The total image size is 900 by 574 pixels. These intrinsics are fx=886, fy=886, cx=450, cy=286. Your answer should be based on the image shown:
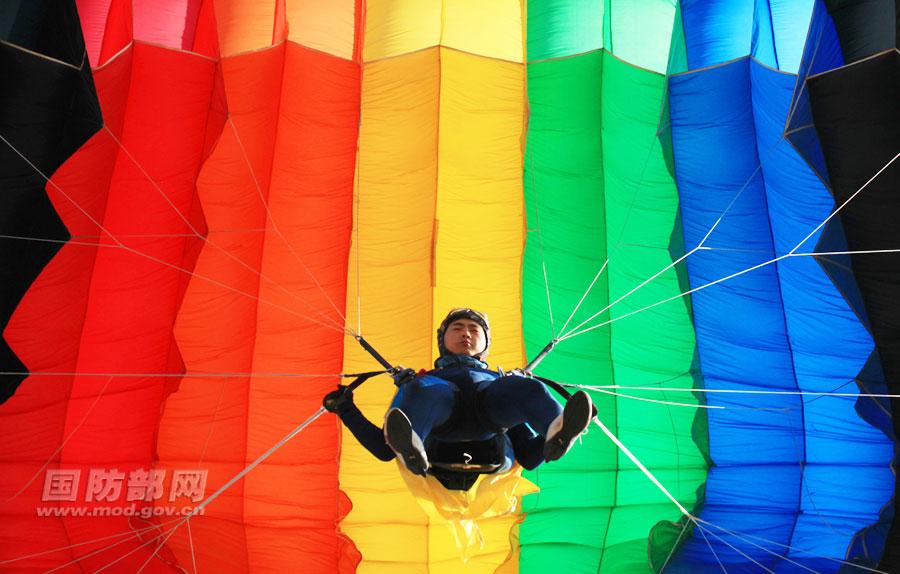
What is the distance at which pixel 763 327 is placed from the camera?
18.5 feet

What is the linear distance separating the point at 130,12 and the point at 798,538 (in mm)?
5163

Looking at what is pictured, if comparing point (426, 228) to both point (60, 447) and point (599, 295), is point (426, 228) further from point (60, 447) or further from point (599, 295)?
point (60, 447)

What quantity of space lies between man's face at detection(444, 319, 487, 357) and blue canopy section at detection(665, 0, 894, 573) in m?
2.23

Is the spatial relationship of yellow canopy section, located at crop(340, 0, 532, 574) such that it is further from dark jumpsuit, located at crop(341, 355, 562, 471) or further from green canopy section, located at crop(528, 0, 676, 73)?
dark jumpsuit, located at crop(341, 355, 562, 471)

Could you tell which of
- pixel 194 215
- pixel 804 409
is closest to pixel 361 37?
pixel 194 215

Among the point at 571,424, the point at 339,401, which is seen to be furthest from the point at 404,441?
the point at 339,401

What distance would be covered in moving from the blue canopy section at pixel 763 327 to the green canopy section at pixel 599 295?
237mm

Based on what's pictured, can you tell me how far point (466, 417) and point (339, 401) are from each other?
523 mm


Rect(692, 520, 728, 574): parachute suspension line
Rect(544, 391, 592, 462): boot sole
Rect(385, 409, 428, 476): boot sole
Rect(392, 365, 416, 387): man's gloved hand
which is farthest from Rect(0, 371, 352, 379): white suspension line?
Rect(692, 520, 728, 574): parachute suspension line

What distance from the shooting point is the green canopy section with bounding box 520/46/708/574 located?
537 cm

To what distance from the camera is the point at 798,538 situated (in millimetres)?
5500

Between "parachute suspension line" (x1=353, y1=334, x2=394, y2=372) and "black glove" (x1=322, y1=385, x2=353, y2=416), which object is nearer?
"black glove" (x1=322, y1=385, x2=353, y2=416)

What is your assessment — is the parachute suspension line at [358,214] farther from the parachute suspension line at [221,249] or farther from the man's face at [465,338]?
the man's face at [465,338]

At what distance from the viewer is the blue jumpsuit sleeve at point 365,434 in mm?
3547
